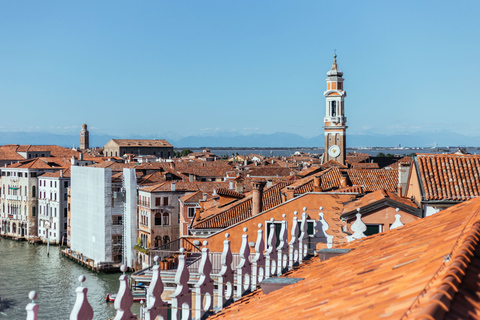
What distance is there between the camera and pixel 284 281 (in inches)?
227

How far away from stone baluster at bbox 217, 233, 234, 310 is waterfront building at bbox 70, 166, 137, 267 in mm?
37720

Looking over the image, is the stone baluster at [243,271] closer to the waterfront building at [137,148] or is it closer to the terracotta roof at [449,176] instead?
the terracotta roof at [449,176]

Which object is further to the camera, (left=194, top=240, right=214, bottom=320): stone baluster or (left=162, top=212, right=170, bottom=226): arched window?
(left=162, top=212, right=170, bottom=226): arched window

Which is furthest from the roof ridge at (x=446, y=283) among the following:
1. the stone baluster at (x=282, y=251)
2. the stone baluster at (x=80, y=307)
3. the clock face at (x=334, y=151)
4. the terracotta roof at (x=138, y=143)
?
the terracotta roof at (x=138, y=143)

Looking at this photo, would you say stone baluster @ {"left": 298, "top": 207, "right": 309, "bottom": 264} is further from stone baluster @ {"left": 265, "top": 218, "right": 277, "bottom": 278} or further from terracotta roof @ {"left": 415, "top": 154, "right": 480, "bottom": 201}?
terracotta roof @ {"left": 415, "top": 154, "right": 480, "bottom": 201}

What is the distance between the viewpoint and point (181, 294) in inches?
191

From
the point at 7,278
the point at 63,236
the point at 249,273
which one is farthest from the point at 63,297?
the point at 249,273

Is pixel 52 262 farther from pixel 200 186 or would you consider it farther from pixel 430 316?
pixel 430 316

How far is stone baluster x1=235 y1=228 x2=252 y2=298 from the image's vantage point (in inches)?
246

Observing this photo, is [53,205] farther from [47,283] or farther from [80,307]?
[80,307]

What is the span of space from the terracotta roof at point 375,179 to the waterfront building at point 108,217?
22743mm

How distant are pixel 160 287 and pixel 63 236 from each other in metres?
53.5

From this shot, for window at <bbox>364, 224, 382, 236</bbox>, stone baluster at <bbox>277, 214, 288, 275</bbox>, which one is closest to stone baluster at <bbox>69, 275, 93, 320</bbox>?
stone baluster at <bbox>277, 214, 288, 275</bbox>

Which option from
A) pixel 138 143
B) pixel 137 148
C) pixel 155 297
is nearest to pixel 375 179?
pixel 155 297
